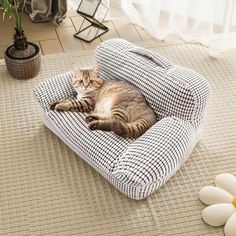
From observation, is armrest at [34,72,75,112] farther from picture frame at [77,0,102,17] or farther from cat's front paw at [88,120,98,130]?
picture frame at [77,0,102,17]

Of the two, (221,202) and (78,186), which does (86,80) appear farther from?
(221,202)

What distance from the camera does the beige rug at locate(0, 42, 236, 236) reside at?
2158 mm

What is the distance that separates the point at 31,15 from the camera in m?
3.47

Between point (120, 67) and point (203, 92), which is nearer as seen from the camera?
point (203, 92)

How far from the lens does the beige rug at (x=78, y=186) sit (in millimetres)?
2158

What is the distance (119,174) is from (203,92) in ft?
1.95

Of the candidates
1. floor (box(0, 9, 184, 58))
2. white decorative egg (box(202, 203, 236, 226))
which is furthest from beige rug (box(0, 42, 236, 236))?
floor (box(0, 9, 184, 58))

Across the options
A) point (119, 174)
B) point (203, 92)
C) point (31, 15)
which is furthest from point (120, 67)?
point (31, 15)

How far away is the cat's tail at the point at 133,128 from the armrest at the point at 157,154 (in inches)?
1.6

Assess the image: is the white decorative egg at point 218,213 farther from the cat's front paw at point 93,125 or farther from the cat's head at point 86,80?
the cat's head at point 86,80

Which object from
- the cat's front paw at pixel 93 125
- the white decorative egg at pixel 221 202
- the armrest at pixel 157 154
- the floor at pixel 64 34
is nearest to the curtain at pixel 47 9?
the floor at pixel 64 34

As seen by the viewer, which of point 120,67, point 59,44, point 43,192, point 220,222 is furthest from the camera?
point 59,44

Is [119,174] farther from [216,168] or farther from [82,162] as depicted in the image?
[216,168]

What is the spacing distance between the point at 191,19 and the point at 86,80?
1.14m
